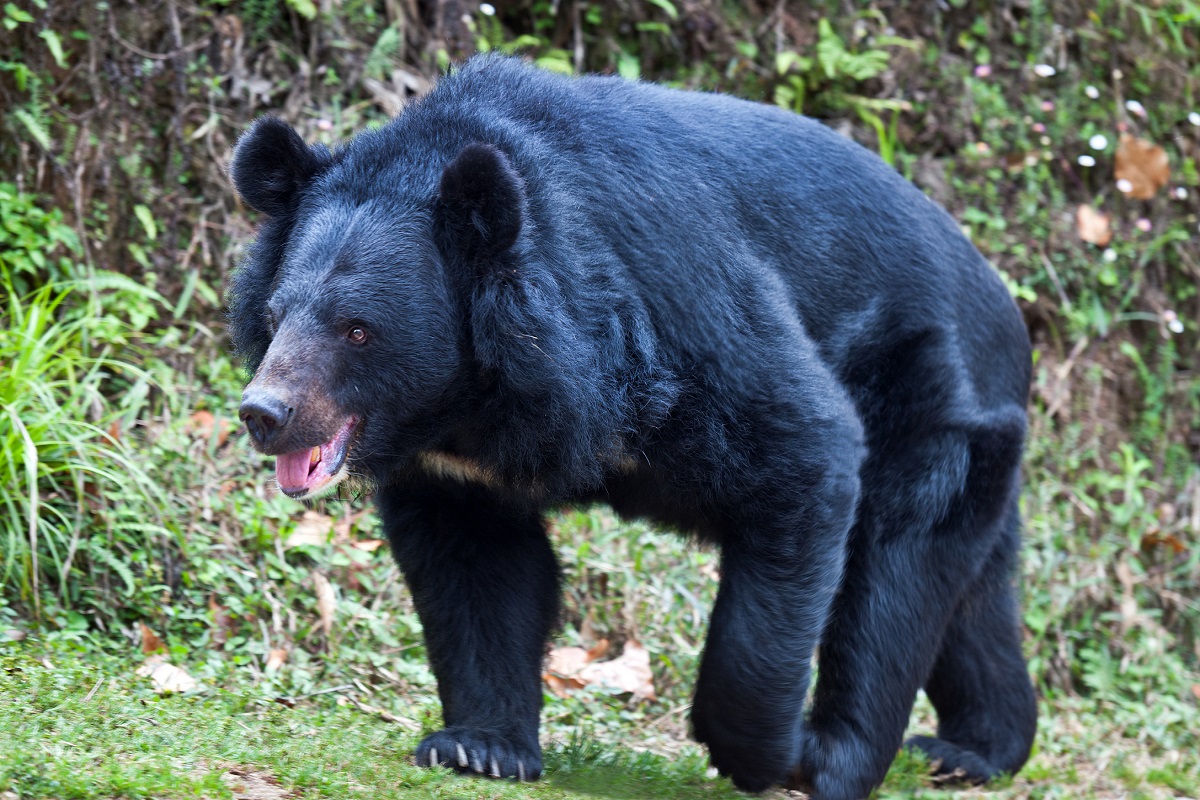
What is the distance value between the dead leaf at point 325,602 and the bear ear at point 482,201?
191cm

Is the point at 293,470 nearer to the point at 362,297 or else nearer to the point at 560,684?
the point at 362,297

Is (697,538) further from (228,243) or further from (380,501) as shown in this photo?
(228,243)

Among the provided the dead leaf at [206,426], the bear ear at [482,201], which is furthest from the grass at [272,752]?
the bear ear at [482,201]

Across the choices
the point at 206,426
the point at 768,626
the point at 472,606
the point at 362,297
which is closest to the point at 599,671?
the point at 472,606

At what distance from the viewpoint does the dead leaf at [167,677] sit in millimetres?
4008

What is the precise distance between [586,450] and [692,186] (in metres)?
0.79

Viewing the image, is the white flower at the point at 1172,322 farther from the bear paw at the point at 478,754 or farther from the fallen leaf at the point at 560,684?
the bear paw at the point at 478,754

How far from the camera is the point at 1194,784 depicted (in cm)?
499

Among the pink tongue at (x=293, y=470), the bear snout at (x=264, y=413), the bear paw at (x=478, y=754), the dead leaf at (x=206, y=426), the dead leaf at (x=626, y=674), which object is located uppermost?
the bear snout at (x=264, y=413)

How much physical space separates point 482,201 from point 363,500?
213cm


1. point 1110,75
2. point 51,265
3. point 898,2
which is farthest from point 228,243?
point 1110,75

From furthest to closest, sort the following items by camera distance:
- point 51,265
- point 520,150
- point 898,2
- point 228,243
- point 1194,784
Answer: point 898,2, point 228,243, point 51,265, point 1194,784, point 520,150

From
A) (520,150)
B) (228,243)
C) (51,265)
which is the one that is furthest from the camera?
(228,243)

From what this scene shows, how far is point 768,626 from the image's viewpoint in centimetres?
348
